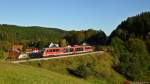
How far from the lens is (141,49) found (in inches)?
4045

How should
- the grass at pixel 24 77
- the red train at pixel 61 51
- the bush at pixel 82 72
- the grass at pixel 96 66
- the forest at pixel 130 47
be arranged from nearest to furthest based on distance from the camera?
the grass at pixel 24 77 → the bush at pixel 82 72 → the grass at pixel 96 66 → the red train at pixel 61 51 → the forest at pixel 130 47

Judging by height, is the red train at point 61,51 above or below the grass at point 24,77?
above

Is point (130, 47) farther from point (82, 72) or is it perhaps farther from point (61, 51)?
point (82, 72)

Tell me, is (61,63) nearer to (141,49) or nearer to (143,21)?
(141,49)

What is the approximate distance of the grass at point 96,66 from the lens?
61781 mm

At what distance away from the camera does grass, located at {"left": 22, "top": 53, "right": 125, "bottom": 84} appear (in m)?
61.8

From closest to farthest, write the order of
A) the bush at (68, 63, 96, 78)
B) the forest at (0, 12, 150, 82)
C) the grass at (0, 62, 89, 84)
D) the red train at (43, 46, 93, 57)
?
the grass at (0, 62, 89, 84) < the bush at (68, 63, 96, 78) < the red train at (43, 46, 93, 57) < the forest at (0, 12, 150, 82)

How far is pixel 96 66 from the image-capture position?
73688 mm

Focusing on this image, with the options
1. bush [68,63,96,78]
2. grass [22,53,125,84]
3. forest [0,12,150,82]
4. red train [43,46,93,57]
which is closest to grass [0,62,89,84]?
grass [22,53,125,84]

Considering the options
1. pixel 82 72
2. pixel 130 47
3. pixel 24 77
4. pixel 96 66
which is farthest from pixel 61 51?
pixel 24 77

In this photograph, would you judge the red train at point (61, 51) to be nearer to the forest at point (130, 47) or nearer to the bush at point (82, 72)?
the forest at point (130, 47)

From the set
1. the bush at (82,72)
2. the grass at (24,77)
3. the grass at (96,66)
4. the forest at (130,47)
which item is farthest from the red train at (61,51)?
the grass at (24,77)

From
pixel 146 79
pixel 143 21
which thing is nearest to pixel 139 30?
pixel 143 21

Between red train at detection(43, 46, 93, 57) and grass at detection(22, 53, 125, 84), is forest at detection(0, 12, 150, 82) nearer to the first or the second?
grass at detection(22, 53, 125, 84)
